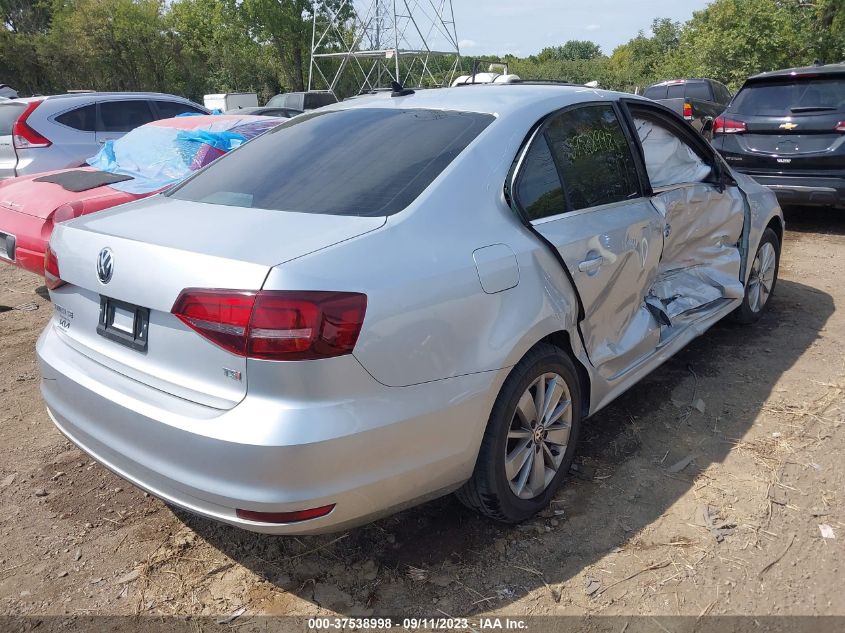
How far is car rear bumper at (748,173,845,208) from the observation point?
281 inches

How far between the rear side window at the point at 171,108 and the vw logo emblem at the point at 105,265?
7424 mm

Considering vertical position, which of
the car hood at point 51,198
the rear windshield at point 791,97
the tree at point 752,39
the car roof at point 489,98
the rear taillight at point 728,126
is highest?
the tree at point 752,39

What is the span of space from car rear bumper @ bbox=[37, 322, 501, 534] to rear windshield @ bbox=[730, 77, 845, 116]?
22.0ft

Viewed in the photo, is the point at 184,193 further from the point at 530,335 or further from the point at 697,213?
the point at 697,213

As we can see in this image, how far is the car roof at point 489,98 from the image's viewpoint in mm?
3061

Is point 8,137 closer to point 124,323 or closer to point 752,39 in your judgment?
point 124,323

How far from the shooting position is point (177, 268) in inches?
86.1

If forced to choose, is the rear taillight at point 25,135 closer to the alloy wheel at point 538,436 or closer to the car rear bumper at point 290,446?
the car rear bumper at point 290,446

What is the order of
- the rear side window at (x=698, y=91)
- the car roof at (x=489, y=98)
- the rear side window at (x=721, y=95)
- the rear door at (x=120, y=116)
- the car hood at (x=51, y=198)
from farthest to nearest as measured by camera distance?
the rear side window at (x=721, y=95) < the rear side window at (x=698, y=91) < the rear door at (x=120, y=116) < the car hood at (x=51, y=198) < the car roof at (x=489, y=98)

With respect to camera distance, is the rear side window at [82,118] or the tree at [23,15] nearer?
the rear side window at [82,118]

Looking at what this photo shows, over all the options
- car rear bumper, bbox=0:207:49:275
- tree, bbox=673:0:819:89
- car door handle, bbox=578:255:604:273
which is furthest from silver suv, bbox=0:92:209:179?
tree, bbox=673:0:819:89

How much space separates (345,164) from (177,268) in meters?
0.90

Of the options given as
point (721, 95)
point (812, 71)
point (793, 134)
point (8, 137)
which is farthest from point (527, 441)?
point (721, 95)

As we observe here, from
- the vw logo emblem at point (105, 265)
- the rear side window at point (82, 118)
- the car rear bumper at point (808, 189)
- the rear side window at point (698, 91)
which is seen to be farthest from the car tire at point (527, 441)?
the rear side window at point (698, 91)
